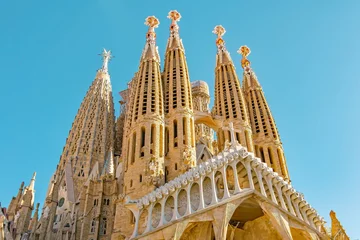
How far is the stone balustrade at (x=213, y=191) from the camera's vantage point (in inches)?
747

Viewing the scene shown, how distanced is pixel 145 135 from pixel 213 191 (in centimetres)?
828

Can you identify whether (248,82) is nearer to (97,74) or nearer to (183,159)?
(183,159)

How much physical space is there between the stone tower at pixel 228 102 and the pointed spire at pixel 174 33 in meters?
4.93

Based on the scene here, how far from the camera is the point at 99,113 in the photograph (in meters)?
42.5

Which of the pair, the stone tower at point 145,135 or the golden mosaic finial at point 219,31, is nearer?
the stone tower at point 145,135

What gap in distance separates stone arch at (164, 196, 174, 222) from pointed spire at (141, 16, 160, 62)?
49.5 ft

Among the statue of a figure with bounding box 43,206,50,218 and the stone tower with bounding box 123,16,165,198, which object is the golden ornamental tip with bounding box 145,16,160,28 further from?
the statue of a figure with bounding box 43,206,50,218

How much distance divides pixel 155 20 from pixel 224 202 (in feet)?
79.3

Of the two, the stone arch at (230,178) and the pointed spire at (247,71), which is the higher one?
the pointed spire at (247,71)

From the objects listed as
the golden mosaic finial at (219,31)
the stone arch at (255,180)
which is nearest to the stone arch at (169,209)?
the stone arch at (255,180)

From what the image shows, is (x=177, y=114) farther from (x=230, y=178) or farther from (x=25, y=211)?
(x=25, y=211)

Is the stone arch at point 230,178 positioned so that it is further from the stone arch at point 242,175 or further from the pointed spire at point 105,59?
the pointed spire at point 105,59

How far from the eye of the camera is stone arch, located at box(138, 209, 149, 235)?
66.4 feet

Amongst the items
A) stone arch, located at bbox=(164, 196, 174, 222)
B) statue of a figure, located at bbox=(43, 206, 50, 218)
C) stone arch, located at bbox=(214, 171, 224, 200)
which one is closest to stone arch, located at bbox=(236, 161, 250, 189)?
stone arch, located at bbox=(214, 171, 224, 200)
